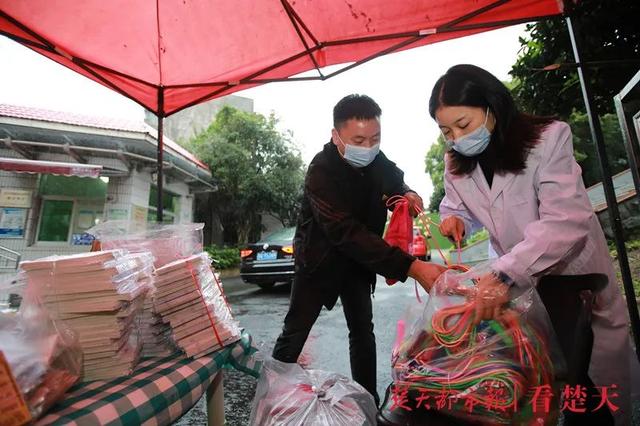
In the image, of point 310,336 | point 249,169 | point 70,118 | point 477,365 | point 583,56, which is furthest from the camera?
point 249,169

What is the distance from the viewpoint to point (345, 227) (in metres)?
1.71

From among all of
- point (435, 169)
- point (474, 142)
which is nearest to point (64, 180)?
point (474, 142)

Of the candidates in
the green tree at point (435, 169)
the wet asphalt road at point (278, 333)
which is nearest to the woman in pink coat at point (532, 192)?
the wet asphalt road at point (278, 333)

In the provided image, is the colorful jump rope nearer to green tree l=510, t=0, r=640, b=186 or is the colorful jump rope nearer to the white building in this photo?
green tree l=510, t=0, r=640, b=186

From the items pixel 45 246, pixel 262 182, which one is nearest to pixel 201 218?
pixel 262 182

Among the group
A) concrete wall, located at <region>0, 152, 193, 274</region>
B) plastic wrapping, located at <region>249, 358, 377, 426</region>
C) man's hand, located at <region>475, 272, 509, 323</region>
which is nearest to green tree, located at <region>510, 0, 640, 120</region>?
man's hand, located at <region>475, 272, 509, 323</region>

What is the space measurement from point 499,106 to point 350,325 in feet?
4.80

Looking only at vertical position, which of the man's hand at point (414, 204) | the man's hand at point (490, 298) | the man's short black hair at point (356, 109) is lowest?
the man's hand at point (490, 298)

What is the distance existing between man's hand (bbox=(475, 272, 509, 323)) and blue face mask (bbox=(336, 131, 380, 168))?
111cm

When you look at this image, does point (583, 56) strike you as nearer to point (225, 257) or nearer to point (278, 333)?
point (278, 333)

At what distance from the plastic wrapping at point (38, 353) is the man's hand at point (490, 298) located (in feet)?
3.88

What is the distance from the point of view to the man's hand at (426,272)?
52.4 inches

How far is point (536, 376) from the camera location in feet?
2.85

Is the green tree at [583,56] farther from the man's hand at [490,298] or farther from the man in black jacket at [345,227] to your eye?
the man's hand at [490,298]
